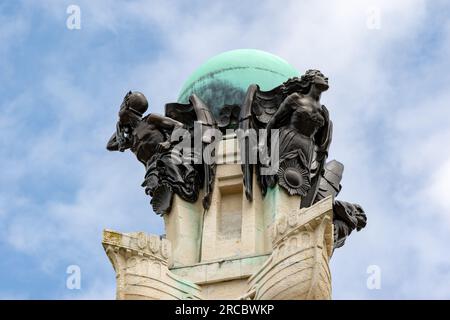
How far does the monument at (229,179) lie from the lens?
105 ft

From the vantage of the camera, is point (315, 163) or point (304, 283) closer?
point (304, 283)

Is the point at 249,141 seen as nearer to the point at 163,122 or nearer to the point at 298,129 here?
the point at 298,129

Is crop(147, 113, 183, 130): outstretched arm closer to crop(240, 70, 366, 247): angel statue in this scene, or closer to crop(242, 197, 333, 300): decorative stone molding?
crop(240, 70, 366, 247): angel statue

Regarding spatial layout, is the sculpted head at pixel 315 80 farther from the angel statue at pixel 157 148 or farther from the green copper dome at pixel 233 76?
the angel statue at pixel 157 148

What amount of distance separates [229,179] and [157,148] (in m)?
1.72

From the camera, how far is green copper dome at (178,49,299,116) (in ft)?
120

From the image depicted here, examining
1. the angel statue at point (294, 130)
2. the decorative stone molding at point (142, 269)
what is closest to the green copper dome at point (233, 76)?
the angel statue at point (294, 130)

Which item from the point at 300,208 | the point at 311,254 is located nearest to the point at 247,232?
the point at 300,208

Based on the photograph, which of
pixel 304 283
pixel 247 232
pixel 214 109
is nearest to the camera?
pixel 304 283

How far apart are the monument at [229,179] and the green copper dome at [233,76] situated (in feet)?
0.08

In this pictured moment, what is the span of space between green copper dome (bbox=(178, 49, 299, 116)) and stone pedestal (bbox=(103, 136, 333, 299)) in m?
1.22
